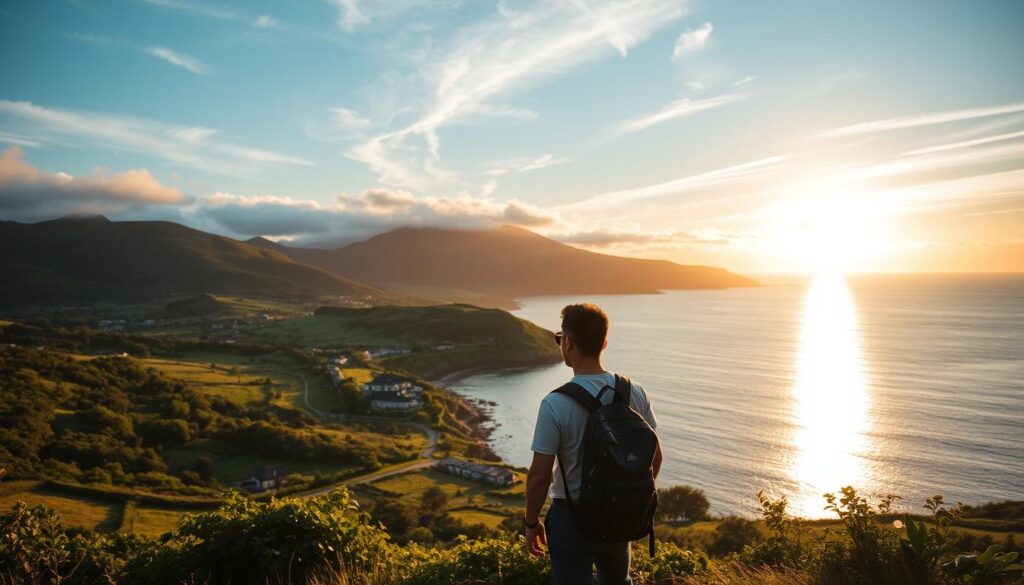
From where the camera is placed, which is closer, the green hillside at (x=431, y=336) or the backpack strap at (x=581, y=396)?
the backpack strap at (x=581, y=396)

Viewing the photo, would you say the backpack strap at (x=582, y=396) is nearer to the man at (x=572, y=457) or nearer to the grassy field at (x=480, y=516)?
the man at (x=572, y=457)

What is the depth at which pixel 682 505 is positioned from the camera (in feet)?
136

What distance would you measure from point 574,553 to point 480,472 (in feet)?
155

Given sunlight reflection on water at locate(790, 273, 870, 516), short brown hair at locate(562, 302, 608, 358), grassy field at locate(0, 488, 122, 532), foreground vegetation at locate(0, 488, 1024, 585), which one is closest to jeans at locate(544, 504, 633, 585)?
short brown hair at locate(562, 302, 608, 358)

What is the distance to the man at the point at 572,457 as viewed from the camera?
12.8 ft

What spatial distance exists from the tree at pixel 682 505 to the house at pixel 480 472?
13763mm

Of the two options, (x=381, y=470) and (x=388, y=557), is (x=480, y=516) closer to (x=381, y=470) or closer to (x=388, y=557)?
(x=381, y=470)

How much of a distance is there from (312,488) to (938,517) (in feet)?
150

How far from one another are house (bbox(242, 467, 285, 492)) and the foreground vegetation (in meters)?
40.6

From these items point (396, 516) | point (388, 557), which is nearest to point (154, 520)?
point (396, 516)

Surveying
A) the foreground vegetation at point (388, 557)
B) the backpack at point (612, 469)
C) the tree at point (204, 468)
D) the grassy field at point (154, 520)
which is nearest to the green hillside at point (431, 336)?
the tree at point (204, 468)

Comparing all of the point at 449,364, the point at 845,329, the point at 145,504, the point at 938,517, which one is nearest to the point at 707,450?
the point at 145,504

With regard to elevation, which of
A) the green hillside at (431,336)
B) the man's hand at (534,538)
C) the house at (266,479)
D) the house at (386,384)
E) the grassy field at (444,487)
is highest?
the man's hand at (534,538)

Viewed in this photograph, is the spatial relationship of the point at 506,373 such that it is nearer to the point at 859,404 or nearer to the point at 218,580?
the point at 859,404
